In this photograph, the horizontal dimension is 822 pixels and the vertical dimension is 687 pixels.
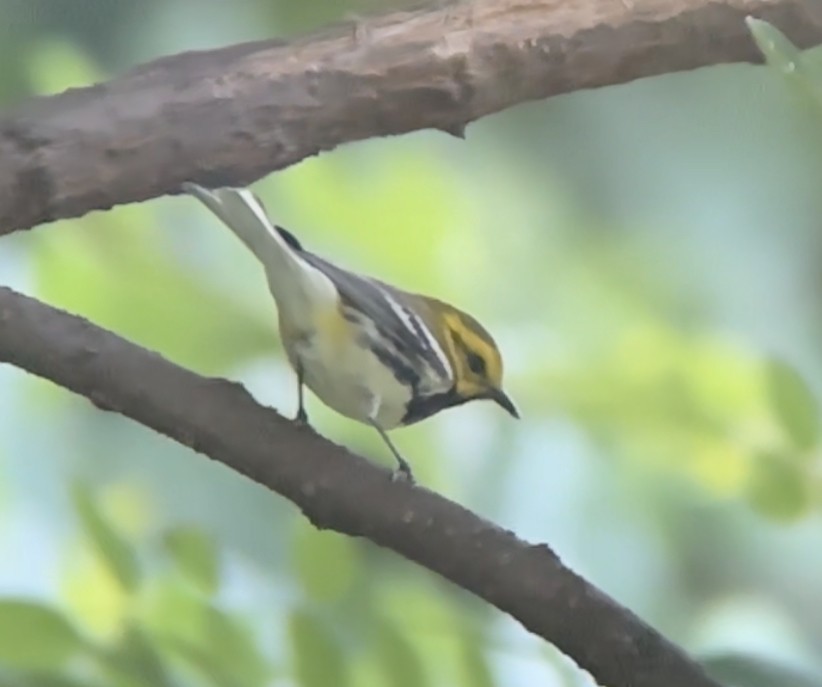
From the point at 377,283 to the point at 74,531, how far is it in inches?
12.9

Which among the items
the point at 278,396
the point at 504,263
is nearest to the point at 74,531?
the point at 278,396

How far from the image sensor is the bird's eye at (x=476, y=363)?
1.92ft

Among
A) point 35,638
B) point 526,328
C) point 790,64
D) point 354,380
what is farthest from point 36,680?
point 526,328

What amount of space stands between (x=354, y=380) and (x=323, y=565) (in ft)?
0.27

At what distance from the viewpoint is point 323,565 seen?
0.54 meters

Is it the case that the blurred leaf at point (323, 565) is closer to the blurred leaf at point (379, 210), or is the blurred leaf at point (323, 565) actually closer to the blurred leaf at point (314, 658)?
the blurred leaf at point (314, 658)

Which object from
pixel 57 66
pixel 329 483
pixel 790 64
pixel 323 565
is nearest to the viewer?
pixel 790 64

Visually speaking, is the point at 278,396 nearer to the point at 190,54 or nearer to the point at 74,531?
the point at 74,531

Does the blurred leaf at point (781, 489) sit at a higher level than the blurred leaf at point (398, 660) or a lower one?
higher

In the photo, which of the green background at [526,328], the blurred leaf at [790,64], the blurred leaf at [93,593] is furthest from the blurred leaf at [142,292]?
the blurred leaf at [790,64]

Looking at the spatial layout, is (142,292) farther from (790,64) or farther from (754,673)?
(790,64)

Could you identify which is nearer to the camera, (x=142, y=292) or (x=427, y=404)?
(x=427, y=404)

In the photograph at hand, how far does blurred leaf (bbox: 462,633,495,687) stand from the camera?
1.75 ft

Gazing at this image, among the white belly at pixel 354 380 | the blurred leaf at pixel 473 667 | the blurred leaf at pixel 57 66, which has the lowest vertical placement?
the blurred leaf at pixel 473 667
